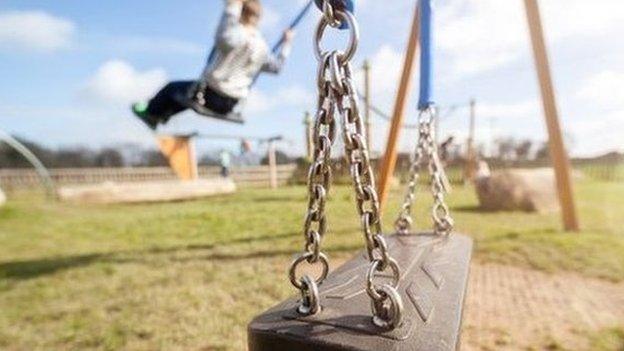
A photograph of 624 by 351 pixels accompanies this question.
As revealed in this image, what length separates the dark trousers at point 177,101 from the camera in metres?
4.67

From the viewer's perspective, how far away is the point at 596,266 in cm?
377

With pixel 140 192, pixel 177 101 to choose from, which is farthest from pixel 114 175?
pixel 177 101

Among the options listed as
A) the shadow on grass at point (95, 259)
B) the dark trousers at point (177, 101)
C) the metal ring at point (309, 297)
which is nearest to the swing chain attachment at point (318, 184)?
the metal ring at point (309, 297)

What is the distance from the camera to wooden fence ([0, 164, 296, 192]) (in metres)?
15.7

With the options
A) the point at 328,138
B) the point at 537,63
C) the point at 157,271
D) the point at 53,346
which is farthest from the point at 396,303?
the point at 537,63

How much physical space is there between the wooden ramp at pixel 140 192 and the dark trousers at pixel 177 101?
5.70 metres

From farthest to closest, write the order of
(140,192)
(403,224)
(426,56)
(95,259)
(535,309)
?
1. (140,192)
2. (95,259)
3. (535,309)
4. (426,56)
5. (403,224)

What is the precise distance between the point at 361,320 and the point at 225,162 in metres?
16.2

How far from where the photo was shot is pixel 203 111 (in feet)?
15.6

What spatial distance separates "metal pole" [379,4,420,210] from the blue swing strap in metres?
2.06

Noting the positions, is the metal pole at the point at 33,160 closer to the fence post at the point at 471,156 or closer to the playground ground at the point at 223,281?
the playground ground at the point at 223,281

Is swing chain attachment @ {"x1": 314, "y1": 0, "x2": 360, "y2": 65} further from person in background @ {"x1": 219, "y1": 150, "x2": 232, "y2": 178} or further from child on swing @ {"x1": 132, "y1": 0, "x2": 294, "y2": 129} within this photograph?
person in background @ {"x1": 219, "y1": 150, "x2": 232, "y2": 178}

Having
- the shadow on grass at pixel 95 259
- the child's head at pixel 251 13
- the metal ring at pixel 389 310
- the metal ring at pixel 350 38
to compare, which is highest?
the child's head at pixel 251 13

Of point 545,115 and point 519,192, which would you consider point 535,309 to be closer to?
point 545,115
